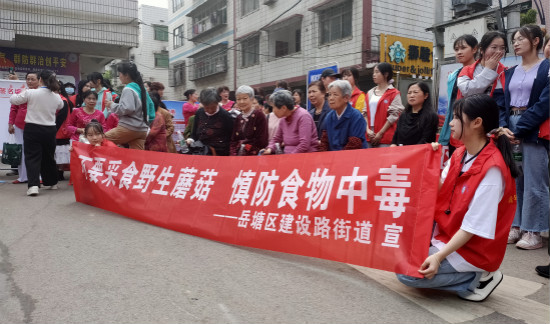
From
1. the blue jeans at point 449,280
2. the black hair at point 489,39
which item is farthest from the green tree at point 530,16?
the blue jeans at point 449,280

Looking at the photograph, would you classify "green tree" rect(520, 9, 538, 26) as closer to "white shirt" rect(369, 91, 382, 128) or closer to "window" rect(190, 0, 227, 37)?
"white shirt" rect(369, 91, 382, 128)

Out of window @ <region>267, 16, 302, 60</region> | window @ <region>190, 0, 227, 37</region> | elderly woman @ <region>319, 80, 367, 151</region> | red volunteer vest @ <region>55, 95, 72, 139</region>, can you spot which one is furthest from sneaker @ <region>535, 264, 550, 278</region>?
window @ <region>190, 0, 227, 37</region>

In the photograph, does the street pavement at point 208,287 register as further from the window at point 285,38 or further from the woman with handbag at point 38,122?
the window at point 285,38

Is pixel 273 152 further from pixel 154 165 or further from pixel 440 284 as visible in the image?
pixel 440 284

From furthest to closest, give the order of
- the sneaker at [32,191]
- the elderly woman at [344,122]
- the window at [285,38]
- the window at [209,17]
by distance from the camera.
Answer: the window at [209,17], the window at [285,38], the sneaker at [32,191], the elderly woman at [344,122]

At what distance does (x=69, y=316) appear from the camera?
2363 mm

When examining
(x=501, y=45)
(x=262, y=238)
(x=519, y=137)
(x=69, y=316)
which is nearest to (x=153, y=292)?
(x=69, y=316)

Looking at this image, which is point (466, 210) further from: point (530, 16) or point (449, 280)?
point (530, 16)

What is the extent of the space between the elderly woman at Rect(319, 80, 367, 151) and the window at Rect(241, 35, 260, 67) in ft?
52.8

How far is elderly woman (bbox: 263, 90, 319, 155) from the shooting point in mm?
4500

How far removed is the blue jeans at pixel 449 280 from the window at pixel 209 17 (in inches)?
854

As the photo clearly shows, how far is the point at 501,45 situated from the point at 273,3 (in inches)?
622

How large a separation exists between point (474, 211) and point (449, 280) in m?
0.47

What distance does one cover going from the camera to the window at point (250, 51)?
19.9m
